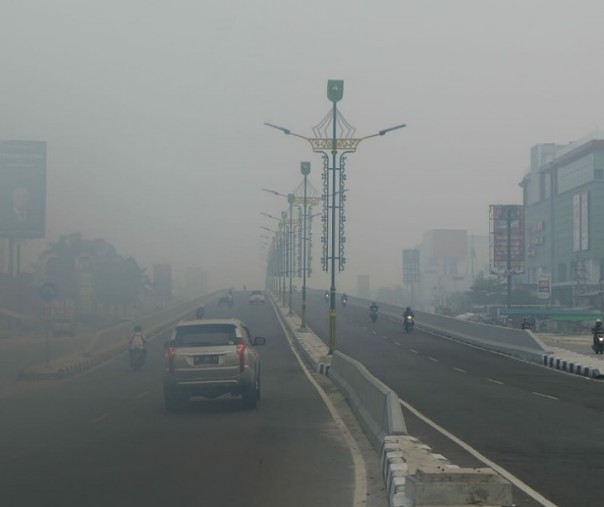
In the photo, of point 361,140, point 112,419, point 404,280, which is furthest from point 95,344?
point 404,280

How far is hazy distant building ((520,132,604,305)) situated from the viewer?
131125 millimetres

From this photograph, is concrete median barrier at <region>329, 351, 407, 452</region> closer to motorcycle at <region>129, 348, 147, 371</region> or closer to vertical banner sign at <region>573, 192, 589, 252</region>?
motorcycle at <region>129, 348, 147, 371</region>

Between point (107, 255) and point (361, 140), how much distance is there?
68370 mm

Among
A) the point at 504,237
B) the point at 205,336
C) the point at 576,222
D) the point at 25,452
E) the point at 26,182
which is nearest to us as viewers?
the point at 25,452

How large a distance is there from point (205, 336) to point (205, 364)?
2.31 feet

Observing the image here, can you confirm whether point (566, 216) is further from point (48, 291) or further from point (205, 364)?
Result: point (205, 364)

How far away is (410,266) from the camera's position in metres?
168

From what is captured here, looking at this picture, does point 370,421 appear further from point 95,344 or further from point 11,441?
point 95,344

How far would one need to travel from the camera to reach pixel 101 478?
1216cm

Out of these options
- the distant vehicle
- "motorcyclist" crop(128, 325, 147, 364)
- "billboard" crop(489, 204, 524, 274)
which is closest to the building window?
"billboard" crop(489, 204, 524, 274)

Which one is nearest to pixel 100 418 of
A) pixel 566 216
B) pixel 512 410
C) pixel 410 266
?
pixel 512 410

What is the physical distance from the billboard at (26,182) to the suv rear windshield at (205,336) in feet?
156

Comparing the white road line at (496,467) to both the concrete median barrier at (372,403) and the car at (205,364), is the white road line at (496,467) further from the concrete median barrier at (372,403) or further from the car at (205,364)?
the car at (205,364)

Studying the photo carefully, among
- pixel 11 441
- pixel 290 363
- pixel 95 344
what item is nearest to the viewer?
pixel 11 441
